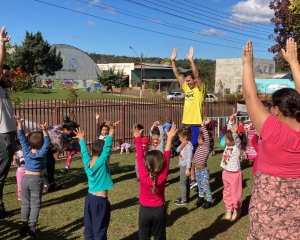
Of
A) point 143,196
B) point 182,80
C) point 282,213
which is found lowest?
point 143,196

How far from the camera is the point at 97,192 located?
13.8ft

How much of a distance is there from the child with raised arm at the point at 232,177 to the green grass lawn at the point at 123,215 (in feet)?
0.67

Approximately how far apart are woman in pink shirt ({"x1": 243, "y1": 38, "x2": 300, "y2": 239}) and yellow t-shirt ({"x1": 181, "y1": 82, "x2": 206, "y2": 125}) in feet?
11.5

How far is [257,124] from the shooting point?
2639 mm

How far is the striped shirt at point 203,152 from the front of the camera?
6094mm

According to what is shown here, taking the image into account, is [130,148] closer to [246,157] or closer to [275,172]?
[246,157]

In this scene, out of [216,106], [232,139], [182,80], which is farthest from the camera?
[216,106]

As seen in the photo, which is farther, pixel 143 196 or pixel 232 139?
pixel 232 139

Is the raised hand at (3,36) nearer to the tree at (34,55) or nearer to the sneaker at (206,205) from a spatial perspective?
the sneaker at (206,205)

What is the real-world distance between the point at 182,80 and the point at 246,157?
16.1 ft

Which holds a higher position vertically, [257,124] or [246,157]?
[257,124]

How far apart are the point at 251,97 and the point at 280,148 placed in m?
0.44

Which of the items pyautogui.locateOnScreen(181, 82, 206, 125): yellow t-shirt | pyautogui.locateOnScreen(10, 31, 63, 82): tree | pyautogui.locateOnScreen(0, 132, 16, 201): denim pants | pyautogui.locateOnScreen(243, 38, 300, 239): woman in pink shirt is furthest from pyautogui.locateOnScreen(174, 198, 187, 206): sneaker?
pyautogui.locateOnScreen(10, 31, 63, 82): tree

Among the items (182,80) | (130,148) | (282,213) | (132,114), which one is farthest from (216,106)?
(282,213)
